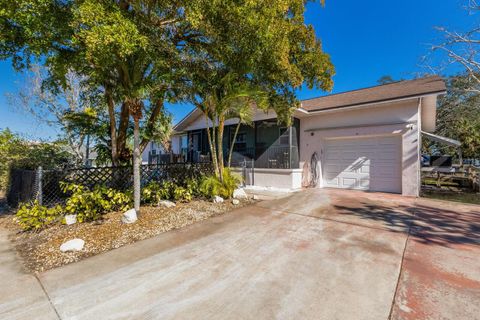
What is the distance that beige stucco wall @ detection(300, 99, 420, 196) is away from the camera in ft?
26.0

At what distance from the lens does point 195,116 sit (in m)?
14.7

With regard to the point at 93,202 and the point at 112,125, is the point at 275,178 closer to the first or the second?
the point at 112,125

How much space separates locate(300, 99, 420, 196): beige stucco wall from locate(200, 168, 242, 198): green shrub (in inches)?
192

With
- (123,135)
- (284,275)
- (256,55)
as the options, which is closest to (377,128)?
(256,55)

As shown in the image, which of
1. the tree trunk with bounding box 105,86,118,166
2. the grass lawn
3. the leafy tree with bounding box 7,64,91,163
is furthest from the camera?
the leafy tree with bounding box 7,64,91,163

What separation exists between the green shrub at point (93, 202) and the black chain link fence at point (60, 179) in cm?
44

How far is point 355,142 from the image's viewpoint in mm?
9398

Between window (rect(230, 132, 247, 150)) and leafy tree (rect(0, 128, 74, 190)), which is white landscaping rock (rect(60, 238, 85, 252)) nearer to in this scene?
leafy tree (rect(0, 128, 74, 190))

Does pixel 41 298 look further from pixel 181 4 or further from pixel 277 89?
pixel 277 89

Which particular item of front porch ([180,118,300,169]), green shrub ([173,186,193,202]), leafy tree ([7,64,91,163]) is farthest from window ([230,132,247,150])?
leafy tree ([7,64,91,163])

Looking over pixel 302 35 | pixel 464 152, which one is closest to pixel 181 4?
pixel 302 35

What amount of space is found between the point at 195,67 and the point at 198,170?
11.5 ft

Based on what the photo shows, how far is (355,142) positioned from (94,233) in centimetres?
973

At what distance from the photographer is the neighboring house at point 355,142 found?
26.3ft
